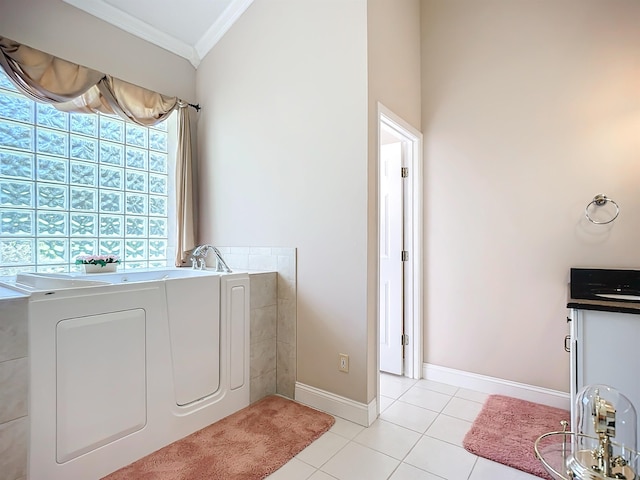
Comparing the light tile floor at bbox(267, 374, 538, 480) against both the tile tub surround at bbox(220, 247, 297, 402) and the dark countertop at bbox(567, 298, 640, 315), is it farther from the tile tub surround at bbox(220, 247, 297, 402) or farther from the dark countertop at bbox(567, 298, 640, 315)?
the dark countertop at bbox(567, 298, 640, 315)

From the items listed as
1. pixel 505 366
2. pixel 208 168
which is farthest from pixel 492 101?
pixel 208 168

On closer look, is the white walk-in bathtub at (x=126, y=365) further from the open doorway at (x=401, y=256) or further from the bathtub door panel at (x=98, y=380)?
the open doorway at (x=401, y=256)

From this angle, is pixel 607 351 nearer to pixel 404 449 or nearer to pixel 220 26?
pixel 404 449

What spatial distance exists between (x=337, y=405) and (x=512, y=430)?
1.07 meters

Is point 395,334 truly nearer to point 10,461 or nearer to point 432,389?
point 432,389

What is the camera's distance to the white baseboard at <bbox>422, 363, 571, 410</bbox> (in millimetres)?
2387

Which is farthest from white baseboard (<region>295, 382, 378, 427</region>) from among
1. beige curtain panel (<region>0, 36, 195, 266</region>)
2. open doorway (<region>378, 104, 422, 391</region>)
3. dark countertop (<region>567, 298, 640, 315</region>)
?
beige curtain panel (<region>0, 36, 195, 266</region>)

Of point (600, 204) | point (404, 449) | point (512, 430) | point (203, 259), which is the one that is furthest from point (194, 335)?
point (600, 204)

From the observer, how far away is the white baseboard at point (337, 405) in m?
2.19

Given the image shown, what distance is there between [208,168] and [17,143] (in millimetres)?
1392

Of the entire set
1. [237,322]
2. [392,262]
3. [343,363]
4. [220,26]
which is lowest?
[343,363]

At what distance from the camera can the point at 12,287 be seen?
5.65 feet

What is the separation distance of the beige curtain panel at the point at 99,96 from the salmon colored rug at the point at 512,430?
275cm

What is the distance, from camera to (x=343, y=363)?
2.29m
